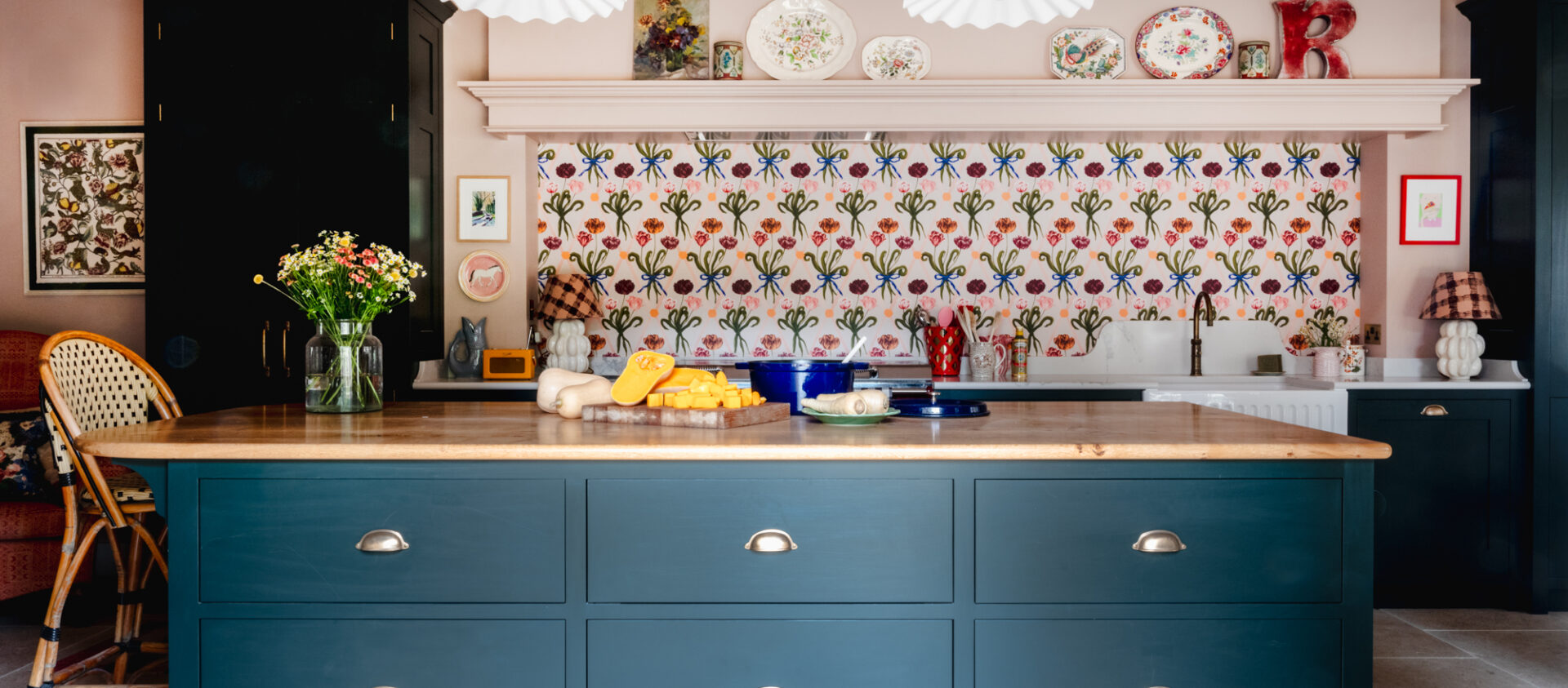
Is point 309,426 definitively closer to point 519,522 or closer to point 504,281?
point 519,522

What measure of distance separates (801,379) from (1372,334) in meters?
3.45

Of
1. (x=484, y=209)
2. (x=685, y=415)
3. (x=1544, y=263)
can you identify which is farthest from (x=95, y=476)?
(x=1544, y=263)

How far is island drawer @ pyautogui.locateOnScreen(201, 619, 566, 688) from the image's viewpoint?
5.08 feet

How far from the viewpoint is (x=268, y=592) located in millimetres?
1562

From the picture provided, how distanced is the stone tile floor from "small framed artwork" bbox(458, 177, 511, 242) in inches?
83.5

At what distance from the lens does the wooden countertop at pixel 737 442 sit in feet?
4.95

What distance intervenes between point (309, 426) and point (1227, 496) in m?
1.78

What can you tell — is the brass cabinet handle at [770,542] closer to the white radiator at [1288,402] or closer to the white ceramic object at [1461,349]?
the white radiator at [1288,402]

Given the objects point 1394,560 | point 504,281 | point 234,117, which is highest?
point 234,117

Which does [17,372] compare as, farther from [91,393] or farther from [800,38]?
[800,38]

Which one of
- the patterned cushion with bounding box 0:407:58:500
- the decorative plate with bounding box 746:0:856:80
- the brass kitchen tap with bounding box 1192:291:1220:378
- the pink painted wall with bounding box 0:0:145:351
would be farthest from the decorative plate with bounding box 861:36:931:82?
the patterned cushion with bounding box 0:407:58:500

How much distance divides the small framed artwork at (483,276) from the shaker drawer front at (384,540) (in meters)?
2.68

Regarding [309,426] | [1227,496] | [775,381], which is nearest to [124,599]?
[309,426]

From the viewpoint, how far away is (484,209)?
13.7 ft
